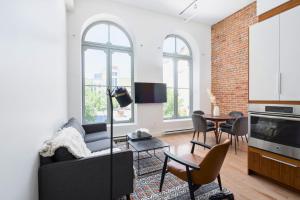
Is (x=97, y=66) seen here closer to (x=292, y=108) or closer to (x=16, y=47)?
(x=16, y=47)

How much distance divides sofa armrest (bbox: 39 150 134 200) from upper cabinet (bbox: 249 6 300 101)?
207 cm

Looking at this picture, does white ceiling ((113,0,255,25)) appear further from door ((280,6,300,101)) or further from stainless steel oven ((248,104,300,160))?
stainless steel oven ((248,104,300,160))

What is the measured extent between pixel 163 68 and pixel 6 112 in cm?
485

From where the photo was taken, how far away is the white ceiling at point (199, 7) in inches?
176

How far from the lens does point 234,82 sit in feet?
17.0

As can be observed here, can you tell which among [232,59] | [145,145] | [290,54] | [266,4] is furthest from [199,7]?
[145,145]

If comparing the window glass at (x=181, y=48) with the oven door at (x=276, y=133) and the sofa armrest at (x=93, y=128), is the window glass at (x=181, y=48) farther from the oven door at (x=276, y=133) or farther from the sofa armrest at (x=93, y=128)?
the oven door at (x=276, y=133)

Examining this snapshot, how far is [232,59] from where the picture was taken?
5.22m

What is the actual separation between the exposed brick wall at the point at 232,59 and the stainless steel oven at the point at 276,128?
2.72 m

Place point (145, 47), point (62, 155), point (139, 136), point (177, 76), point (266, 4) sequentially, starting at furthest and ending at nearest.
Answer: point (177, 76), point (145, 47), point (139, 136), point (266, 4), point (62, 155)

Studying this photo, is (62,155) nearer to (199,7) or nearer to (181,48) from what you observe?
(199,7)

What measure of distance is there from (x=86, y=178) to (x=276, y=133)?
2433mm

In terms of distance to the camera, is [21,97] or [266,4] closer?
[21,97]

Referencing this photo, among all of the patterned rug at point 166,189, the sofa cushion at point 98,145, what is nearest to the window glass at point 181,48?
the sofa cushion at point 98,145
